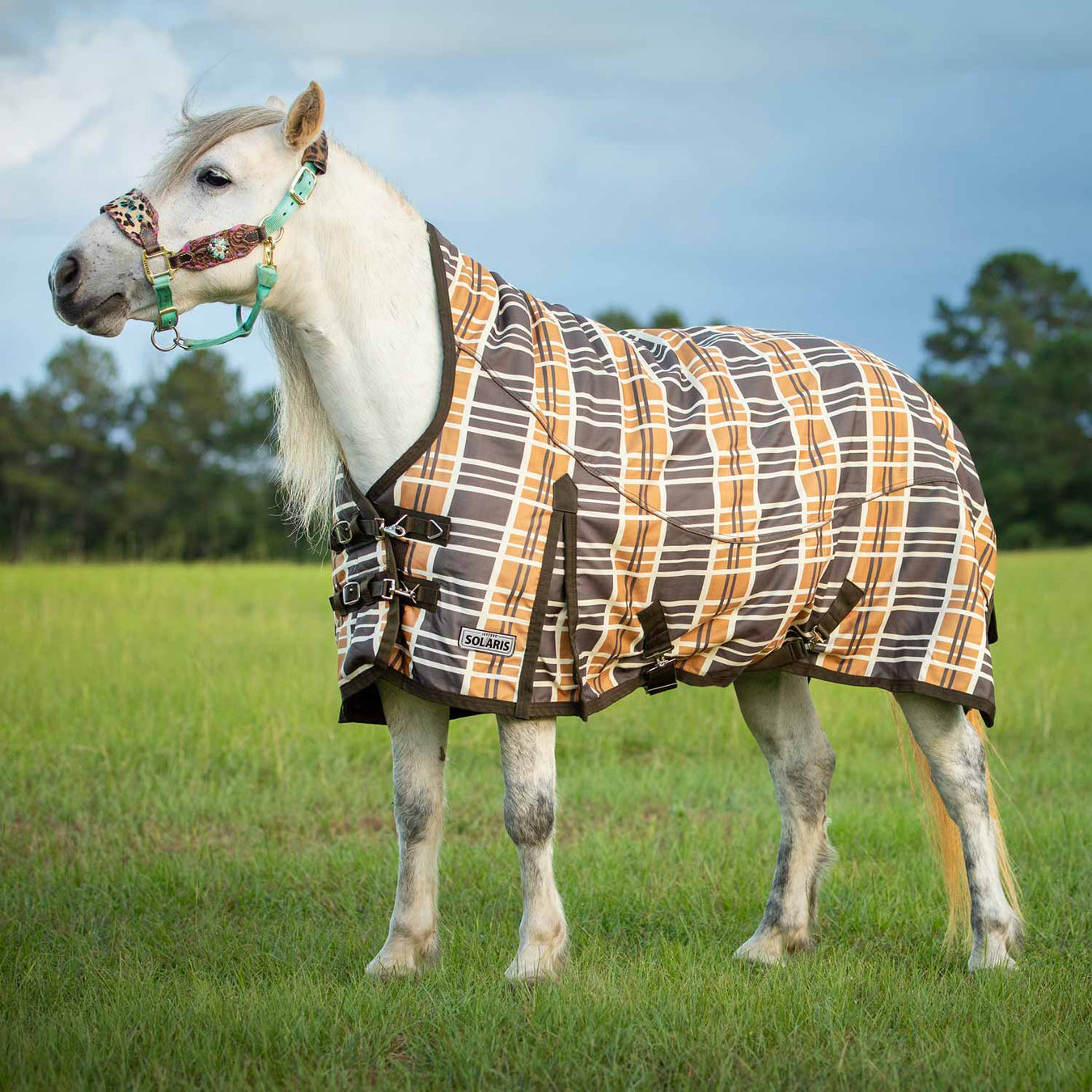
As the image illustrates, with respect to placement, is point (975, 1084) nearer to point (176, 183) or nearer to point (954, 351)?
point (176, 183)

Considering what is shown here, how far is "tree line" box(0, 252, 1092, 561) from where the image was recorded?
1453 inches

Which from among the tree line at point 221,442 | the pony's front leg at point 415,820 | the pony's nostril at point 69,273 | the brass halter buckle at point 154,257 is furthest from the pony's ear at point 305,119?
the tree line at point 221,442

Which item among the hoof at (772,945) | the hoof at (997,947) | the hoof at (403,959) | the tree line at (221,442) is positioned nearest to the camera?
the hoof at (403,959)

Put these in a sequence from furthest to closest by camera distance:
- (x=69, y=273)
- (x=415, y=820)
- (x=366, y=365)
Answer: (x=415, y=820) < (x=366, y=365) < (x=69, y=273)

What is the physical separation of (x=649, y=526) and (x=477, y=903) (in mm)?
1761

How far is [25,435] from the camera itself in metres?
38.6

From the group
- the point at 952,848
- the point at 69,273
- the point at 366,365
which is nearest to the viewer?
the point at 69,273

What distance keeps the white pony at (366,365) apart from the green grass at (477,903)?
195mm

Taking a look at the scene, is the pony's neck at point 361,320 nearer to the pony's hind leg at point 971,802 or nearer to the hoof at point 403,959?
the hoof at point 403,959

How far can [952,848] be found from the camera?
391cm

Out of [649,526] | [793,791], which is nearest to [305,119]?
[649,526]

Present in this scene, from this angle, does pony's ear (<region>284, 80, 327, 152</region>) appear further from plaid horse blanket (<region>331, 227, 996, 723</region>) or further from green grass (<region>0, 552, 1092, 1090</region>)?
green grass (<region>0, 552, 1092, 1090</region>)

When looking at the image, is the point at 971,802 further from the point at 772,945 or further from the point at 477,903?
the point at 477,903

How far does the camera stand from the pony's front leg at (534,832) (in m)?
3.23
